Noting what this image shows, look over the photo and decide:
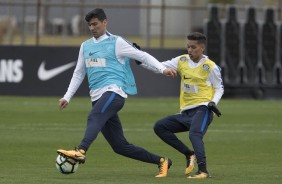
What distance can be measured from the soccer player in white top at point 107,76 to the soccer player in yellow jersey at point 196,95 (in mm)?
608

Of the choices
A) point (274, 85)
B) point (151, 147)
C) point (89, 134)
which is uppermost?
point (89, 134)

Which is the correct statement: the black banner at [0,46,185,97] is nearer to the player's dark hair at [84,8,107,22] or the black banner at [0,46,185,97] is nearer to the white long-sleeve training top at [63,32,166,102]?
the white long-sleeve training top at [63,32,166,102]

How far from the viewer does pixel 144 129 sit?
21.3m

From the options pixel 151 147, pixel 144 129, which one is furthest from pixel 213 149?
pixel 144 129

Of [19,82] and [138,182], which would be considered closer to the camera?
[138,182]

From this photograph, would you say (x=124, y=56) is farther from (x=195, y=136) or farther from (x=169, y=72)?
(x=195, y=136)

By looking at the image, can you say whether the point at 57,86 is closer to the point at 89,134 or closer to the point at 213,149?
the point at 213,149

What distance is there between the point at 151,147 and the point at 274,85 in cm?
1547

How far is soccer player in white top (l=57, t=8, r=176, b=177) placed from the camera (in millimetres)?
12703

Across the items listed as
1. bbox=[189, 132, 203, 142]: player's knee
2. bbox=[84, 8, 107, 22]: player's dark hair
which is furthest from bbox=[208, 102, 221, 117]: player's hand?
bbox=[84, 8, 107, 22]: player's dark hair

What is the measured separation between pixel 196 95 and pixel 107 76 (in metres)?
1.29

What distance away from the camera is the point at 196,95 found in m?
13.4

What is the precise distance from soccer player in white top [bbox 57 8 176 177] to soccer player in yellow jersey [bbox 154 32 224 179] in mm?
608

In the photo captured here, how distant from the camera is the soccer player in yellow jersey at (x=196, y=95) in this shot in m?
13.1
